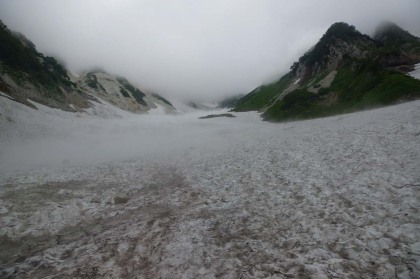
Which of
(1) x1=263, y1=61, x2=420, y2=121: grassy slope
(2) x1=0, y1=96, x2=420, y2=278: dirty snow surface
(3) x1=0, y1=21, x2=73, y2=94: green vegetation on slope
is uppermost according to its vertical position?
(3) x1=0, y1=21, x2=73, y2=94: green vegetation on slope

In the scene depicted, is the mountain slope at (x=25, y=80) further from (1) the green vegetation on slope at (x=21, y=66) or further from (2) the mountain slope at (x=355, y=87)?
(2) the mountain slope at (x=355, y=87)

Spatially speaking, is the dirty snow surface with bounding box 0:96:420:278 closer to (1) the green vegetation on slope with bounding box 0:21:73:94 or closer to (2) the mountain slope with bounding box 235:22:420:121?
(2) the mountain slope with bounding box 235:22:420:121

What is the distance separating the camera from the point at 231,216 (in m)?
12.9

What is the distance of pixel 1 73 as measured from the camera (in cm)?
5825

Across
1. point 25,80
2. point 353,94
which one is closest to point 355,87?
point 353,94

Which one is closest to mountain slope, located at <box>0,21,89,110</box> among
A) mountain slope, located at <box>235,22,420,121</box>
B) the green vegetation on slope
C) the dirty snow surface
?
the green vegetation on slope

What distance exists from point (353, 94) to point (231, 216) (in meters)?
58.4

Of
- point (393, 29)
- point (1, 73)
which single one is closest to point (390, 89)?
point (1, 73)

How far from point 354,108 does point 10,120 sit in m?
59.5

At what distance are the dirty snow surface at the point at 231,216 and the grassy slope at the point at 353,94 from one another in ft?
94.1

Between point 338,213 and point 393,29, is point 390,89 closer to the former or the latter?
point 338,213

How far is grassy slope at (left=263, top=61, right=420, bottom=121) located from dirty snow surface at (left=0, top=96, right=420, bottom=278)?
94.1 ft

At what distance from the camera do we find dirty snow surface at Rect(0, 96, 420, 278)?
8789 millimetres

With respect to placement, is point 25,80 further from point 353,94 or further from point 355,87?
point 355,87
